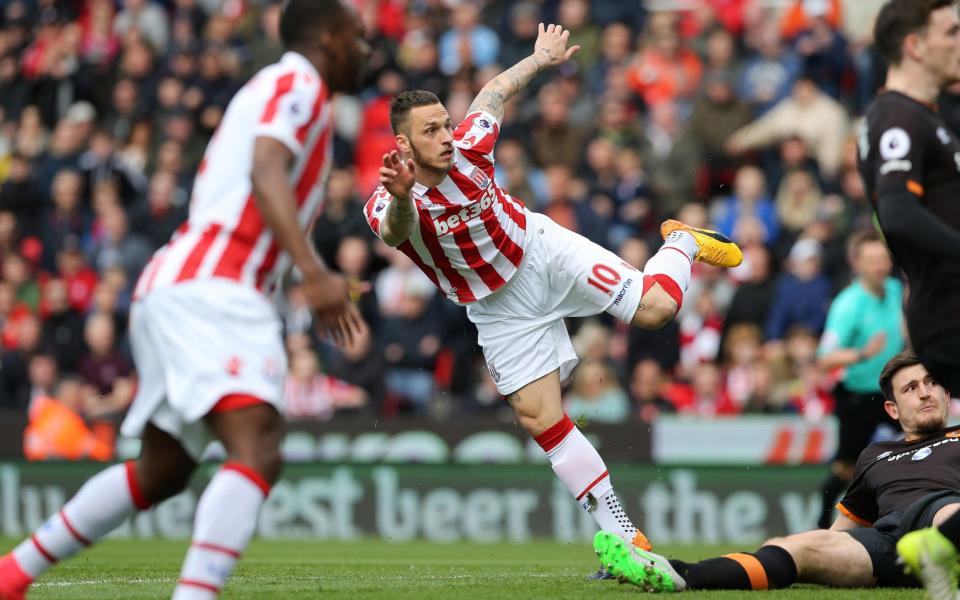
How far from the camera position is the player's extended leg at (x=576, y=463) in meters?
8.40

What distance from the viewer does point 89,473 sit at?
15.1 meters

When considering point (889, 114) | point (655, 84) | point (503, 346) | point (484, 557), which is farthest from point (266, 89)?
point (655, 84)

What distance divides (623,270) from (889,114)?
2.89 m

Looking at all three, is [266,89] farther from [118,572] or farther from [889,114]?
[118,572]

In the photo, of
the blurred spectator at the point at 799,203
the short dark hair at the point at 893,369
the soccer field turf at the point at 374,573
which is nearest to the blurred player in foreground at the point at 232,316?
the soccer field turf at the point at 374,573

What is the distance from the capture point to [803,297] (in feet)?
49.0

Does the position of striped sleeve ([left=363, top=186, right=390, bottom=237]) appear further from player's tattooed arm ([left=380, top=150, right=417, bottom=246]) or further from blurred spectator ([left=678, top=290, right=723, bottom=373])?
blurred spectator ([left=678, top=290, right=723, bottom=373])

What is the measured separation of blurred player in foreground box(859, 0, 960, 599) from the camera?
19.1 feet

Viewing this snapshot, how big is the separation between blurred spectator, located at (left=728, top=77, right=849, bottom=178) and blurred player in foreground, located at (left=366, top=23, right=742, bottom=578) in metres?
7.89

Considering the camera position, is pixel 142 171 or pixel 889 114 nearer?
pixel 889 114

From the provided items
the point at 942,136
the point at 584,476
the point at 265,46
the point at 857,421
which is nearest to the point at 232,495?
the point at 942,136

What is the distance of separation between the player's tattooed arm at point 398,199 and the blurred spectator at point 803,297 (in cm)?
750

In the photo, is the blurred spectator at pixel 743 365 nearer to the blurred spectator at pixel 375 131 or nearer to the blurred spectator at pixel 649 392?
the blurred spectator at pixel 649 392

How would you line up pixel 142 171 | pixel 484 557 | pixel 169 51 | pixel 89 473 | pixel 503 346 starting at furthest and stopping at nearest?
1. pixel 169 51
2. pixel 142 171
3. pixel 89 473
4. pixel 484 557
5. pixel 503 346
